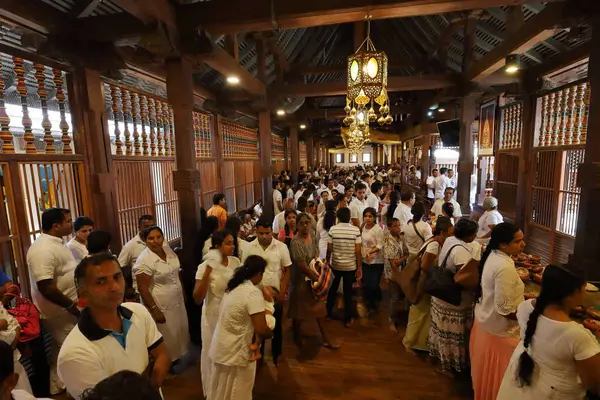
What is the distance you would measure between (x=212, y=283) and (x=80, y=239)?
1.59m

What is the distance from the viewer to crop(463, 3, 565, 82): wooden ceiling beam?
3240 mm

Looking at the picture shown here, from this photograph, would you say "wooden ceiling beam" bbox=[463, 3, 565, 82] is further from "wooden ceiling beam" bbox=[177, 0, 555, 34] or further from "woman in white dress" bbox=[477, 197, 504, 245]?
"woman in white dress" bbox=[477, 197, 504, 245]

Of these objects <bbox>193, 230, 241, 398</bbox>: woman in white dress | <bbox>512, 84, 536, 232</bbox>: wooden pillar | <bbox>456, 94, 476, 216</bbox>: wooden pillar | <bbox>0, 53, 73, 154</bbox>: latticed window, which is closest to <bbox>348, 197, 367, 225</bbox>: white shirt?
<bbox>456, 94, 476, 216</bbox>: wooden pillar

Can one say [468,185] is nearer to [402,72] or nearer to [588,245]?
[588,245]

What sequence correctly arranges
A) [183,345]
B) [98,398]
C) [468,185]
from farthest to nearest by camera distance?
[468,185] → [183,345] → [98,398]

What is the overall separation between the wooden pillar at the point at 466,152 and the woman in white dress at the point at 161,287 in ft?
20.3

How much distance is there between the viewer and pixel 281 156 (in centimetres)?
1462

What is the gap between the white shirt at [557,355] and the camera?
1.61 metres

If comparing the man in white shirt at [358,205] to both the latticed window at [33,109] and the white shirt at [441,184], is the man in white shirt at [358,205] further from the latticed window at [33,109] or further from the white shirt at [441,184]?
the latticed window at [33,109]

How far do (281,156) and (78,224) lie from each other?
1180cm

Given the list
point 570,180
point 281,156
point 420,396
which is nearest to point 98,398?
point 420,396

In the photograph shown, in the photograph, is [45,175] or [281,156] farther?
[281,156]

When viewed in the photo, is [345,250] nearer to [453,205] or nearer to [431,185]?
[453,205]

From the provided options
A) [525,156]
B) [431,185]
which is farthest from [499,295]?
[431,185]
